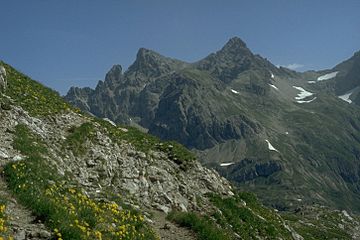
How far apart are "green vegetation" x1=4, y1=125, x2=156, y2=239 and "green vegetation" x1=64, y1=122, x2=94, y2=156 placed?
456 cm

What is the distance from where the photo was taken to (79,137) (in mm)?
27000

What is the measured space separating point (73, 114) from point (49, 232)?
17.9 meters

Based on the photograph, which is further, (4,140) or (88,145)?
(88,145)

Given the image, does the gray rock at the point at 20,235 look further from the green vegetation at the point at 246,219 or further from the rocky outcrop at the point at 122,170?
the green vegetation at the point at 246,219

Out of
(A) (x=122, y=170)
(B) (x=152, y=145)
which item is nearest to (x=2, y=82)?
(A) (x=122, y=170)

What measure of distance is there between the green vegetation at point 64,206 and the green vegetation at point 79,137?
14.9 ft

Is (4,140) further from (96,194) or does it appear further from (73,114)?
(73,114)

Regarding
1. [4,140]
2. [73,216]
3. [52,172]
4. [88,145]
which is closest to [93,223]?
[73,216]

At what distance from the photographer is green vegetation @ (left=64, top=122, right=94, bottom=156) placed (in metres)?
25.8

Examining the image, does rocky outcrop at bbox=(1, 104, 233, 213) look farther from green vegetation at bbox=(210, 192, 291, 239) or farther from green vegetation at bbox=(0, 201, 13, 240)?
green vegetation at bbox=(0, 201, 13, 240)

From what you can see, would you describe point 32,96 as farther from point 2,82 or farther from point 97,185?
point 97,185

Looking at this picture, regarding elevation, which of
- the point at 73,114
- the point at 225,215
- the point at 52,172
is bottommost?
the point at 225,215

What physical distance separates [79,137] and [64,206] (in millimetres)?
11481

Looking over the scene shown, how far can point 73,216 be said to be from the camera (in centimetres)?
1520
